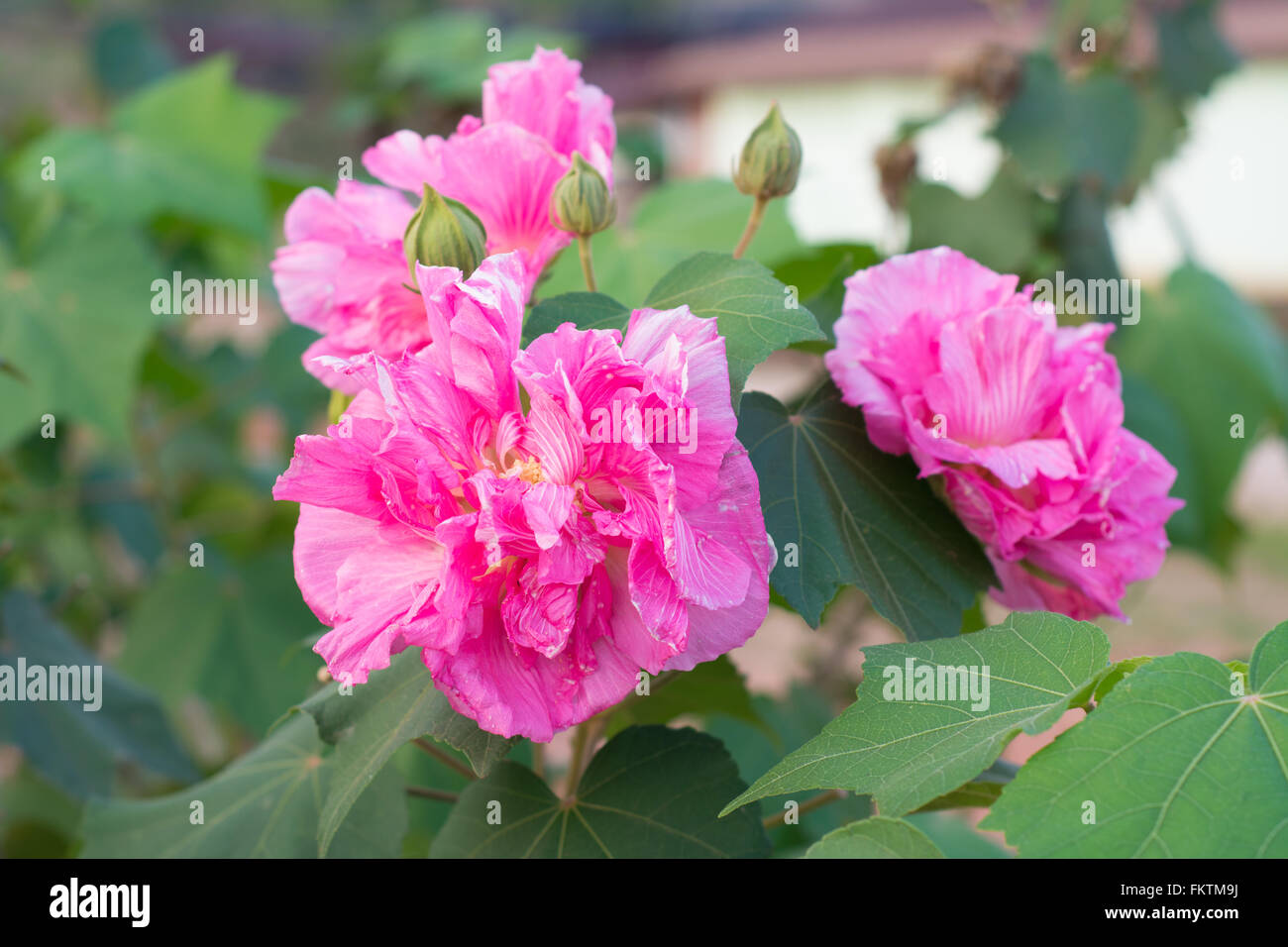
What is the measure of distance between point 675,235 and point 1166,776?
0.65 meters

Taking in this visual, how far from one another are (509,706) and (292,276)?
26 cm

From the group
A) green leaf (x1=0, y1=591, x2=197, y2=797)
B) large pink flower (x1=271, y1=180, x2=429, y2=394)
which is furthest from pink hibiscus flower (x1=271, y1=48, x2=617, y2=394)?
green leaf (x1=0, y1=591, x2=197, y2=797)

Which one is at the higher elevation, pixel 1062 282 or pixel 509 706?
pixel 1062 282

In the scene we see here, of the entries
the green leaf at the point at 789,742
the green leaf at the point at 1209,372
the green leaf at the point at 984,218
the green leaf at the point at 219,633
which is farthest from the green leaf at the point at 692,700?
the green leaf at the point at 1209,372

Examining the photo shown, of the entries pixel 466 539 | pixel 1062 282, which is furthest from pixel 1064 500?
pixel 1062 282

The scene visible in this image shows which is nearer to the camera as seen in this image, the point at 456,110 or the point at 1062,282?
the point at 1062,282

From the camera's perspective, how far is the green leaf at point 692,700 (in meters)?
0.65

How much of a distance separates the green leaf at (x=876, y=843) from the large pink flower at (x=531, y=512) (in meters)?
0.08

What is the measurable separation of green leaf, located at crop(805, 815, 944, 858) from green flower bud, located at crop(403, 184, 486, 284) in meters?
0.27

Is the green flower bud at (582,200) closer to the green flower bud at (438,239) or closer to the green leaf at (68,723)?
the green flower bud at (438,239)

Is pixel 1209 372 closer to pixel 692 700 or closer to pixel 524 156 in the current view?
pixel 692 700

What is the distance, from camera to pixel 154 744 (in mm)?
898

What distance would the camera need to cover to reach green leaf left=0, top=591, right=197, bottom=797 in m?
0.86
